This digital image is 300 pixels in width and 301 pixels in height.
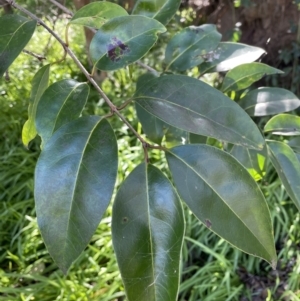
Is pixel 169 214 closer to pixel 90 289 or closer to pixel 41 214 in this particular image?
pixel 41 214

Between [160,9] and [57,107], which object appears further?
[160,9]

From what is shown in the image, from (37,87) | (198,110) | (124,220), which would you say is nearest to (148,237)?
(124,220)

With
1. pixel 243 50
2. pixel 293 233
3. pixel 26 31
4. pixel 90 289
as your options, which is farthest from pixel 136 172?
pixel 293 233

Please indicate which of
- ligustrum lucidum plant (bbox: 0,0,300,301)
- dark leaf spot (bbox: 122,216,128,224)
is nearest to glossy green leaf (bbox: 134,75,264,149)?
ligustrum lucidum plant (bbox: 0,0,300,301)

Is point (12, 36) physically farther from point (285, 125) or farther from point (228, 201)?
point (285, 125)

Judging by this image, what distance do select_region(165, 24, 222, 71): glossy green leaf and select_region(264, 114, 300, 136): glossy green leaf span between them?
18cm

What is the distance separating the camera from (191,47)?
744 mm

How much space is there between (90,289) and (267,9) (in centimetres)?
165

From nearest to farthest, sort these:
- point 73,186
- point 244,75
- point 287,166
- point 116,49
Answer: point 73,186 < point 116,49 < point 287,166 < point 244,75

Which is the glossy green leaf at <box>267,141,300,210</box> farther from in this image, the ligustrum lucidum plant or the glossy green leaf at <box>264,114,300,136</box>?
the ligustrum lucidum plant

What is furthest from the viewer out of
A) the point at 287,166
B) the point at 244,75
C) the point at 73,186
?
the point at 244,75

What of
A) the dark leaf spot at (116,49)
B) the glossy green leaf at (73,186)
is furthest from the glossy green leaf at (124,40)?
the glossy green leaf at (73,186)

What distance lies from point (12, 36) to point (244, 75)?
397mm

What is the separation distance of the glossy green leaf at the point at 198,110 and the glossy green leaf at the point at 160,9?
0.70ft
